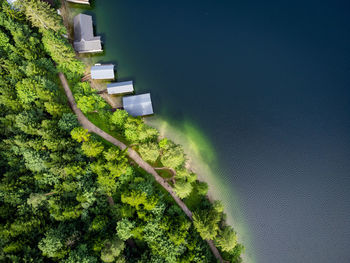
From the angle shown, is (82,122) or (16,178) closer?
(16,178)

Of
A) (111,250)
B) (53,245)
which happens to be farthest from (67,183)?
(111,250)

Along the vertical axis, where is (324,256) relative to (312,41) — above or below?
below

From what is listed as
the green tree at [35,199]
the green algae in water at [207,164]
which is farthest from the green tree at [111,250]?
the green algae in water at [207,164]

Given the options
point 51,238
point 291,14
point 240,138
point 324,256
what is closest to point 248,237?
point 324,256

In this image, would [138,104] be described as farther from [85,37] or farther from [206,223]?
[206,223]

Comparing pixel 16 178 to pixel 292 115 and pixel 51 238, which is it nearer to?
pixel 51 238

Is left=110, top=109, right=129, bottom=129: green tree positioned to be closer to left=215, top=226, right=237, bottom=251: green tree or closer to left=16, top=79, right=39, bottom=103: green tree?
left=16, top=79, right=39, bottom=103: green tree
